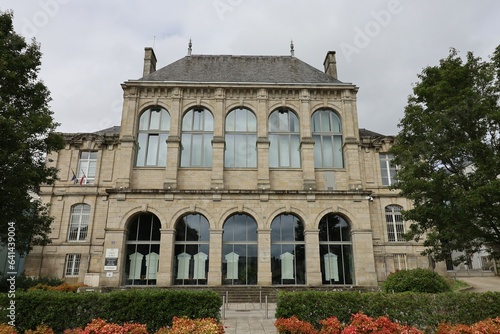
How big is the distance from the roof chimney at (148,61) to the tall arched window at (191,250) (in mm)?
12235

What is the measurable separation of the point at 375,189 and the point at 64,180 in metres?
21.5

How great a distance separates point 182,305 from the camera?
9.99 m

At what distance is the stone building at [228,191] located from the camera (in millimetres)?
20578

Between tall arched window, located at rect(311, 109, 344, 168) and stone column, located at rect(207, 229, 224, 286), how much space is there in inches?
312

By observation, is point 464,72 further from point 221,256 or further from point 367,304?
point 221,256

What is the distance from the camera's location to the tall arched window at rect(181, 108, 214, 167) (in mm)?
22719

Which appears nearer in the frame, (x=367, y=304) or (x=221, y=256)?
(x=367, y=304)

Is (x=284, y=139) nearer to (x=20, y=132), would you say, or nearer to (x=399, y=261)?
(x=399, y=261)

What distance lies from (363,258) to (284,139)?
29.4 feet

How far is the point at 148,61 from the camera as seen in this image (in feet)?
87.4

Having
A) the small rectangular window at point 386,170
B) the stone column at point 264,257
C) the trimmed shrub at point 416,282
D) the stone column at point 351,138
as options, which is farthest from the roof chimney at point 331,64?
the trimmed shrub at point 416,282

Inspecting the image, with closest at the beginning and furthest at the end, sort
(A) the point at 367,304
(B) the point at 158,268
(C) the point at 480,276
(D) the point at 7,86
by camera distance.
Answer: (A) the point at 367,304, (D) the point at 7,86, (B) the point at 158,268, (C) the point at 480,276

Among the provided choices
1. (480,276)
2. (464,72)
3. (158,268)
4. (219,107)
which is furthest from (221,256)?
(480,276)

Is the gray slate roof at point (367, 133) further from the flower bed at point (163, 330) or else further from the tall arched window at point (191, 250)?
the flower bed at point (163, 330)
